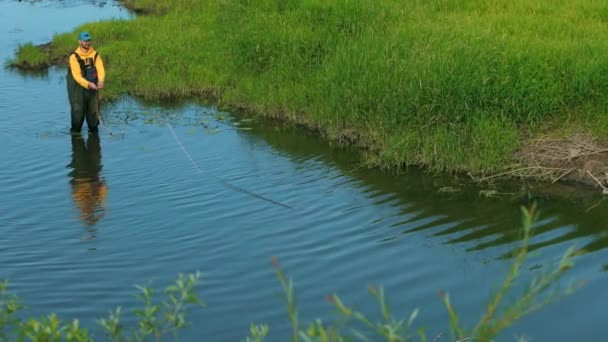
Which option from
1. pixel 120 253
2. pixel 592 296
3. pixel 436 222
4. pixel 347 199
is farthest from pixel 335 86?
pixel 592 296

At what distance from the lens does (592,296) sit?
732 cm

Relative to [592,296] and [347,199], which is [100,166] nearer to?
[347,199]

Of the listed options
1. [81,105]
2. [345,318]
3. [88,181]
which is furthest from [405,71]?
[345,318]

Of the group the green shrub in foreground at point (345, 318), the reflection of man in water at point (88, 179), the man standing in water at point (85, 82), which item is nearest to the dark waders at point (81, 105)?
the man standing in water at point (85, 82)

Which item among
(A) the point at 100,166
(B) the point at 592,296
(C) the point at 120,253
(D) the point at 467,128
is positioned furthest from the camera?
(A) the point at 100,166

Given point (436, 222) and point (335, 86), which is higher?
point (335, 86)

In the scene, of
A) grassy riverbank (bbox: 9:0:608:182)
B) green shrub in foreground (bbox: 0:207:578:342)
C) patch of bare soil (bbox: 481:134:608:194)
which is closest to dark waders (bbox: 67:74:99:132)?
grassy riverbank (bbox: 9:0:608:182)

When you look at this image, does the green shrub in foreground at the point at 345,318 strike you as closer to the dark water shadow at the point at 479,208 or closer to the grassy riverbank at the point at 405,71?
the dark water shadow at the point at 479,208

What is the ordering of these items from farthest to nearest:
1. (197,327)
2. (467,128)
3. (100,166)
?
(100,166)
(467,128)
(197,327)

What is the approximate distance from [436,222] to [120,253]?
3.35m

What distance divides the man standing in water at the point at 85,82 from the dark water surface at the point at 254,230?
40 cm

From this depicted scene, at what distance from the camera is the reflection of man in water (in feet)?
32.9

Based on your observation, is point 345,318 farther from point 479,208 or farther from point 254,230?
point 479,208

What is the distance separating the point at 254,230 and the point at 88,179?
130 inches
